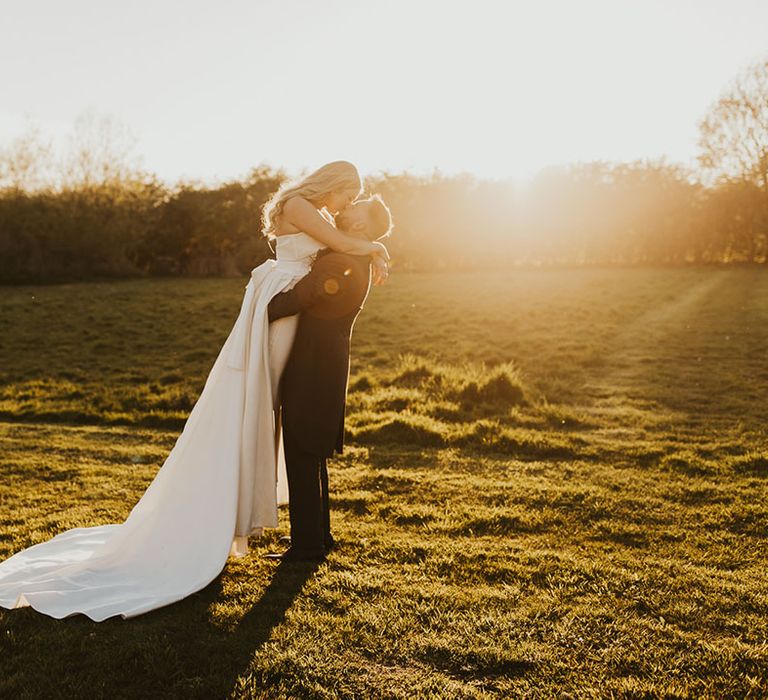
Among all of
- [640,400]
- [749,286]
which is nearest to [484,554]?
[640,400]

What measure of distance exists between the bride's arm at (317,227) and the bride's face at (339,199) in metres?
0.18

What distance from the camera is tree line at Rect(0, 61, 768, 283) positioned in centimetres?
3716

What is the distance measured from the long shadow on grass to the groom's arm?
5.95 feet

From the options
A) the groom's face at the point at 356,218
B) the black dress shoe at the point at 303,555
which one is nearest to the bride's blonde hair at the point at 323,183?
the groom's face at the point at 356,218

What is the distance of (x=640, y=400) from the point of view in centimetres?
1130

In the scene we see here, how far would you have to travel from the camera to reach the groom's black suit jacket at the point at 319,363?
4.54 meters

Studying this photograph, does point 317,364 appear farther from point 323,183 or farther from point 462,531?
point 462,531

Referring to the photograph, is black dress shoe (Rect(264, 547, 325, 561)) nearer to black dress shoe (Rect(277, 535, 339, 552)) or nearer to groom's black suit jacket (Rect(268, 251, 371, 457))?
black dress shoe (Rect(277, 535, 339, 552))

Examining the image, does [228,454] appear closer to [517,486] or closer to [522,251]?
[517,486]

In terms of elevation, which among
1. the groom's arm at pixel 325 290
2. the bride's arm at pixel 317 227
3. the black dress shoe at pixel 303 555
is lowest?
the black dress shoe at pixel 303 555

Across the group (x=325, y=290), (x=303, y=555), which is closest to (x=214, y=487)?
(x=303, y=555)

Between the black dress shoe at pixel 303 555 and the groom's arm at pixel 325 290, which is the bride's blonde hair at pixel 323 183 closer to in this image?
the groom's arm at pixel 325 290

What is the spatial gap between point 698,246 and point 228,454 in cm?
4513

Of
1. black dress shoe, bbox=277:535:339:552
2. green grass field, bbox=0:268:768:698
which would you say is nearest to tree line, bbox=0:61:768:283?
green grass field, bbox=0:268:768:698
